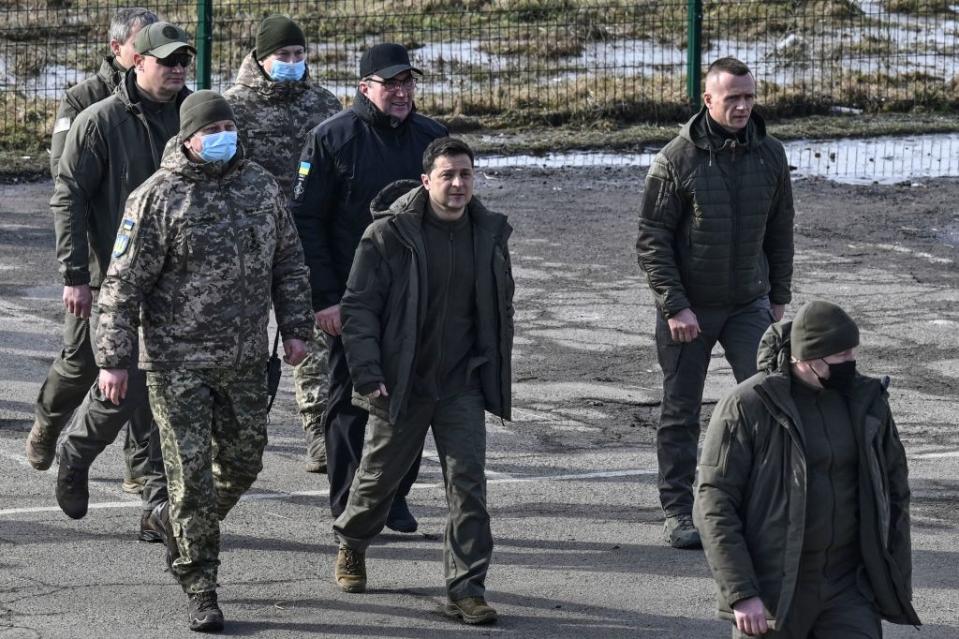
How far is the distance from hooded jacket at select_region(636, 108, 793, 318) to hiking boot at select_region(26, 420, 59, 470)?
9.44 ft

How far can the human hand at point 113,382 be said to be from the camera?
682 centimetres

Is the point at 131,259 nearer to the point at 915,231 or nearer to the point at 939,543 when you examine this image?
the point at 939,543

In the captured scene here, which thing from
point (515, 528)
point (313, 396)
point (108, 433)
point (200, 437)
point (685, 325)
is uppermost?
point (685, 325)

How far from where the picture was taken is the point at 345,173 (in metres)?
7.89

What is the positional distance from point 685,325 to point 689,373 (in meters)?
0.27

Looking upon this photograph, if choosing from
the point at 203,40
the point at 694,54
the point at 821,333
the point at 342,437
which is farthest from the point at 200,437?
the point at 694,54

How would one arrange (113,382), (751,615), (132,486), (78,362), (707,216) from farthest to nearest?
(132,486) → (78,362) → (707,216) → (113,382) → (751,615)

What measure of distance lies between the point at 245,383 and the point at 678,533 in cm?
215

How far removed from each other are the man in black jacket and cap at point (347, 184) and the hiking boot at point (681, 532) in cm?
116

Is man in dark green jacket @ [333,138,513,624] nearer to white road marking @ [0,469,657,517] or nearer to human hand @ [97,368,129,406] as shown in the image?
human hand @ [97,368,129,406]

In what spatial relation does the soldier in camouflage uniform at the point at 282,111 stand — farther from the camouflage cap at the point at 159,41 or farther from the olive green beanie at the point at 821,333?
the olive green beanie at the point at 821,333

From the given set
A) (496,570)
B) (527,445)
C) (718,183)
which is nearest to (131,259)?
(496,570)

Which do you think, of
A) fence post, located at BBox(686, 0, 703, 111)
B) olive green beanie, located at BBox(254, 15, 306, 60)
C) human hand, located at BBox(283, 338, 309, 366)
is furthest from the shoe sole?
fence post, located at BBox(686, 0, 703, 111)

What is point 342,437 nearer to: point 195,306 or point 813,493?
point 195,306
